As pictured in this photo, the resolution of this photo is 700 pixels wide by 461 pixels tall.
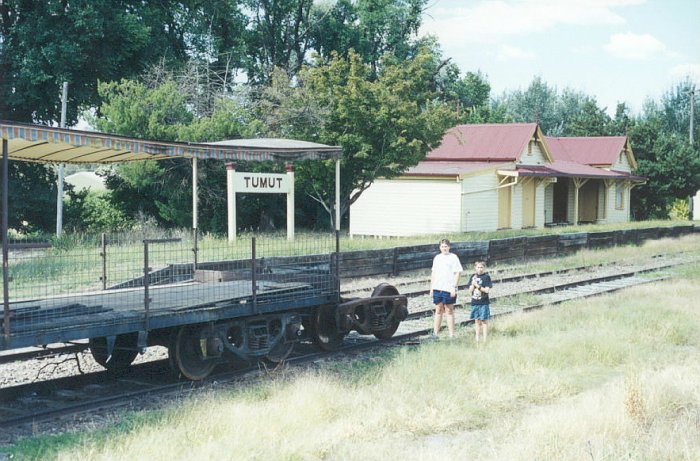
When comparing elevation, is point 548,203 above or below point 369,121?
below

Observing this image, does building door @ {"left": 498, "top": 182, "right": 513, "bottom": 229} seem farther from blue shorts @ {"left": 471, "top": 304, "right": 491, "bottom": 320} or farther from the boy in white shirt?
blue shorts @ {"left": 471, "top": 304, "right": 491, "bottom": 320}

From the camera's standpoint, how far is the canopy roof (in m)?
7.96

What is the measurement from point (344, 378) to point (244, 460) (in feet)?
11.3

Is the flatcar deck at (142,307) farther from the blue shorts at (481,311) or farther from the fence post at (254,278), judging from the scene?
the blue shorts at (481,311)

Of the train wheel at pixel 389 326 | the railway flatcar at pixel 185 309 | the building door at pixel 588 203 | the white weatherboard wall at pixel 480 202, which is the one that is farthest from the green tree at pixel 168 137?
the building door at pixel 588 203

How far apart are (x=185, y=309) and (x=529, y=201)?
33.9 m

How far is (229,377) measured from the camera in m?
10.5

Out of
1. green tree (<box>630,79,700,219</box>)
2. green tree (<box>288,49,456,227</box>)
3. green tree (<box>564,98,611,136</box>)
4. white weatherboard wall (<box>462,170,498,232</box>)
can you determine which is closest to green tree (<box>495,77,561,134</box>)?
green tree (<box>564,98,611,136</box>)

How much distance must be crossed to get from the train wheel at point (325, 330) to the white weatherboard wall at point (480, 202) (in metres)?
23.1

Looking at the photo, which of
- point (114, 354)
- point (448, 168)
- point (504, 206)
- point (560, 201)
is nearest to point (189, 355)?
point (114, 354)

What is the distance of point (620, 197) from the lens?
51.4m

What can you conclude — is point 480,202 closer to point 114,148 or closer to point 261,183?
point 261,183

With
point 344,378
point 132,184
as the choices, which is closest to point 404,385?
point 344,378

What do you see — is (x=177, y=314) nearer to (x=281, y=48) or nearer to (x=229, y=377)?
(x=229, y=377)
